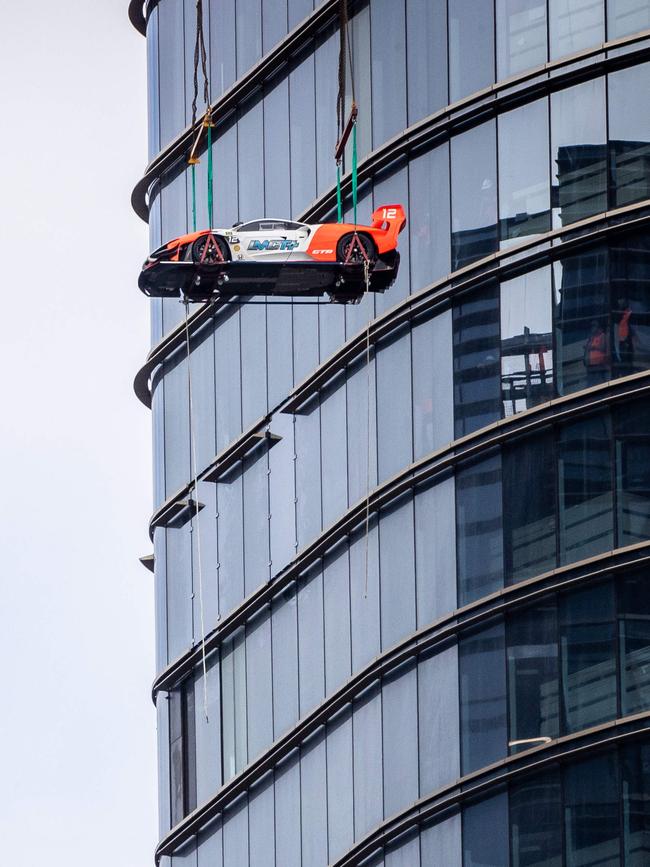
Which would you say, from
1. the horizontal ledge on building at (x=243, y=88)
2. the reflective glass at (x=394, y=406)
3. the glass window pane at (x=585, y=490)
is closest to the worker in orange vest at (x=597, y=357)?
the glass window pane at (x=585, y=490)

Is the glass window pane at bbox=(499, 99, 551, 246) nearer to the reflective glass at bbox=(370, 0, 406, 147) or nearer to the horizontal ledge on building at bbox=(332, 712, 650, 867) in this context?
the reflective glass at bbox=(370, 0, 406, 147)

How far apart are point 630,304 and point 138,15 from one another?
17918mm

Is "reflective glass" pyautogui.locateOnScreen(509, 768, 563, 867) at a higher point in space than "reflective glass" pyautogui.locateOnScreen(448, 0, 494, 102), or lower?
lower

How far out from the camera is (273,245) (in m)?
49.2

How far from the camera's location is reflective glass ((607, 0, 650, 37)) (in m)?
51.3

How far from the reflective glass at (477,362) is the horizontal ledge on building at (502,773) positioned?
6.19 meters

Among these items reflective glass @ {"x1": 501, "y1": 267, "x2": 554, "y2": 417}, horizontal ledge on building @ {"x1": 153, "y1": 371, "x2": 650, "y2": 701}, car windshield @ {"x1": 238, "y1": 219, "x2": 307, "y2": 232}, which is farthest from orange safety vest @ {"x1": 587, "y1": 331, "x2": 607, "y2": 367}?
car windshield @ {"x1": 238, "y1": 219, "x2": 307, "y2": 232}

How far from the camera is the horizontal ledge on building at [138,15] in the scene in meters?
63.8

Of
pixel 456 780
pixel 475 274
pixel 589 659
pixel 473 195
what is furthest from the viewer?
pixel 473 195

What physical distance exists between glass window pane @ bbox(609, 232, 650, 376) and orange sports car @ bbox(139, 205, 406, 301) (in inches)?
177

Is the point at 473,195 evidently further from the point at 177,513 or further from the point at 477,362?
the point at 177,513

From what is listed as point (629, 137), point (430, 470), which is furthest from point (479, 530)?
point (629, 137)

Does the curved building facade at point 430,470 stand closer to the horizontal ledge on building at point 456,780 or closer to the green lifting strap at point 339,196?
the horizontal ledge on building at point 456,780

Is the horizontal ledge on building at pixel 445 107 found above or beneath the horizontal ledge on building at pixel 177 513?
above
